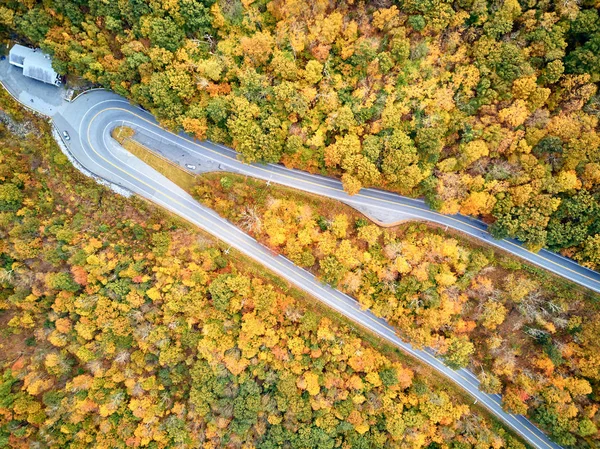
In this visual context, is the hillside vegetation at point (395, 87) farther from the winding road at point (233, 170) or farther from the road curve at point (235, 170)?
the winding road at point (233, 170)

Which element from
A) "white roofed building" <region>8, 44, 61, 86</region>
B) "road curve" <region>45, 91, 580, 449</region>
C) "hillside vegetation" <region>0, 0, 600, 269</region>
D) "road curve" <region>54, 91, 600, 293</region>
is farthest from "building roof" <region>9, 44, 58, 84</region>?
"road curve" <region>54, 91, 600, 293</region>

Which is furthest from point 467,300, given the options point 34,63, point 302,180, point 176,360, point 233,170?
point 34,63

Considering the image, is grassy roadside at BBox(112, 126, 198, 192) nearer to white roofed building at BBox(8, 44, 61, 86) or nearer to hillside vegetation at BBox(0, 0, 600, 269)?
hillside vegetation at BBox(0, 0, 600, 269)

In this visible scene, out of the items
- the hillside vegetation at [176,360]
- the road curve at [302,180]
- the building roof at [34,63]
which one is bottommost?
the hillside vegetation at [176,360]

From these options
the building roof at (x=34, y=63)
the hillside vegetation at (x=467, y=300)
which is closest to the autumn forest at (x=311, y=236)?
the hillside vegetation at (x=467, y=300)

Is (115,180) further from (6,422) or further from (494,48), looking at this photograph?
(494,48)

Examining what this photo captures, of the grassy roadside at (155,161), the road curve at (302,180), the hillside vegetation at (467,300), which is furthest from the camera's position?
the grassy roadside at (155,161)
